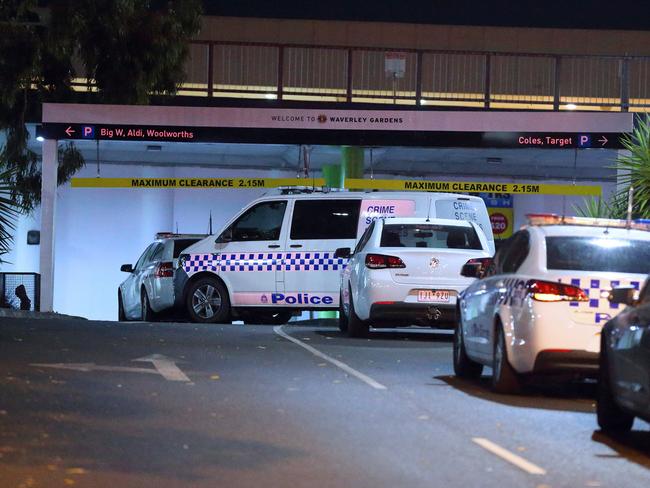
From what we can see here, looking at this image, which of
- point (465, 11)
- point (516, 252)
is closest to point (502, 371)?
point (516, 252)

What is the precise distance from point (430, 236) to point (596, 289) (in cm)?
743

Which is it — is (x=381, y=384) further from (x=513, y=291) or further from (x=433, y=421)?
(x=433, y=421)

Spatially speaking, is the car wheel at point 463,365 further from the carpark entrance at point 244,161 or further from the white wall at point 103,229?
the white wall at point 103,229

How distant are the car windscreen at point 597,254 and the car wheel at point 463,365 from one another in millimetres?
1743

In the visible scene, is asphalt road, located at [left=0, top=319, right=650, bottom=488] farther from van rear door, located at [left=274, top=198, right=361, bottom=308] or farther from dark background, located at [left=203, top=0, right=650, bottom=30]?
dark background, located at [left=203, top=0, right=650, bottom=30]

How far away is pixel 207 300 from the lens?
71.9ft

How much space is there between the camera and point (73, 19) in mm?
31141

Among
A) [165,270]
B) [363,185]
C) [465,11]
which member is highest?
[465,11]

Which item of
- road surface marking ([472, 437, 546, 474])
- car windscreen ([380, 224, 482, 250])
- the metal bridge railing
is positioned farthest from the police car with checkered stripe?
the metal bridge railing

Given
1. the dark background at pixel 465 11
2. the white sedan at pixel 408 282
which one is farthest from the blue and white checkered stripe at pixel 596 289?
the dark background at pixel 465 11

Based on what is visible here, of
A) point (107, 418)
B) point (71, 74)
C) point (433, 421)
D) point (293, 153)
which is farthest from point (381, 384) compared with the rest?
point (71, 74)

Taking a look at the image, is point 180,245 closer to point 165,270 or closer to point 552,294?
point 165,270

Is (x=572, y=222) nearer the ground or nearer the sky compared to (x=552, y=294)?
nearer the sky

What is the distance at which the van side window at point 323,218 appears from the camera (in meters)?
21.5
